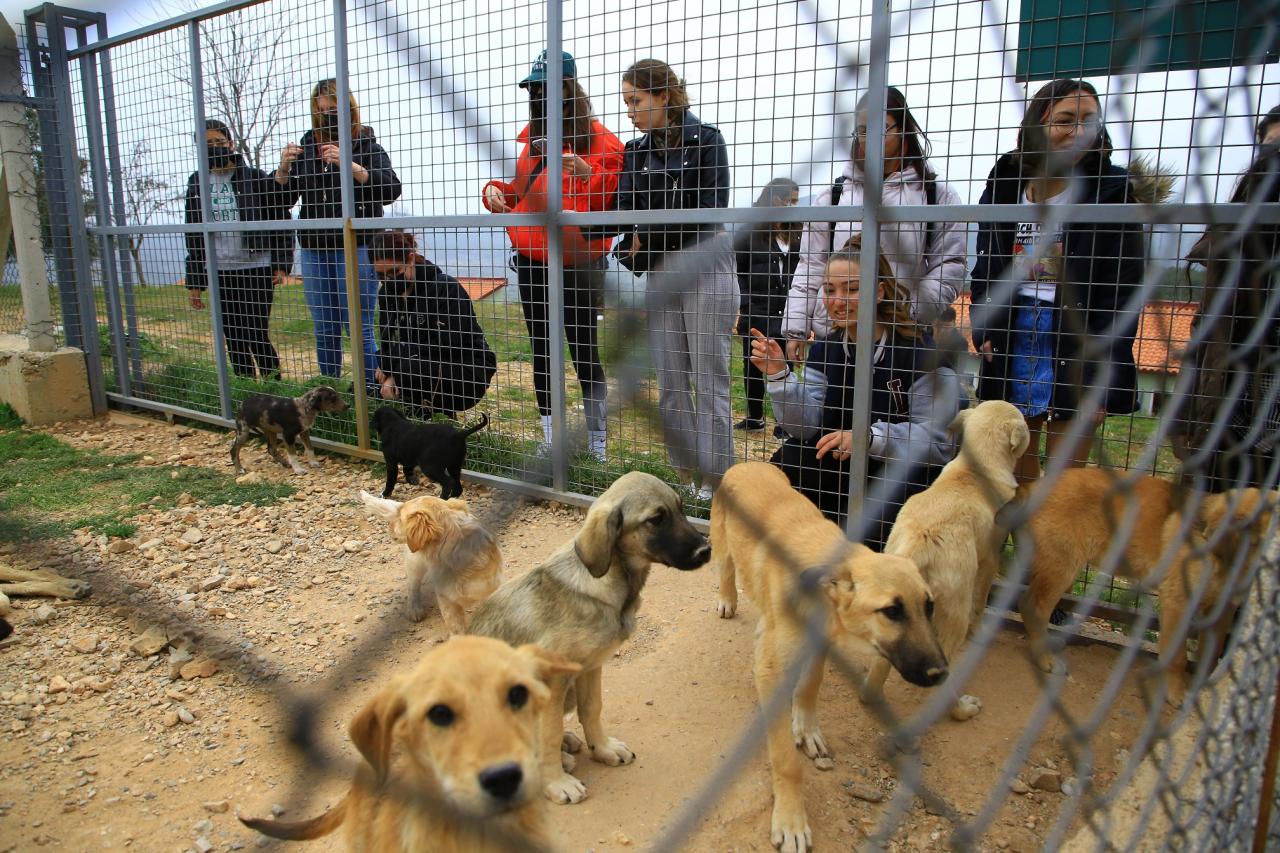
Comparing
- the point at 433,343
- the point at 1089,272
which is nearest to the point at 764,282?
the point at 1089,272

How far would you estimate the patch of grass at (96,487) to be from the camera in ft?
17.9

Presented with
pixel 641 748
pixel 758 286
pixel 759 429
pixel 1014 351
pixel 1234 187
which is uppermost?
pixel 1234 187

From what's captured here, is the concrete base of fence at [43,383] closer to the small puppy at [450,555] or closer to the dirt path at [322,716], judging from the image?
the dirt path at [322,716]

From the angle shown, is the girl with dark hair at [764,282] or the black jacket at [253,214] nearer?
the girl with dark hair at [764,282]

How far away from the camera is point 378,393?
269 inches

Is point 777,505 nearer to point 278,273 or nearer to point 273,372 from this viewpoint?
point 278,273

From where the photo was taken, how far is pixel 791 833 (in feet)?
8.78

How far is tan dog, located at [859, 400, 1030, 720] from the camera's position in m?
3.25

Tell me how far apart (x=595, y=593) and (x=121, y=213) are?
24.9 feet

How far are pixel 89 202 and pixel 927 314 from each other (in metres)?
8.10

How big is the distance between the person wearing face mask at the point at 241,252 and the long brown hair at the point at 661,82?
408 cm

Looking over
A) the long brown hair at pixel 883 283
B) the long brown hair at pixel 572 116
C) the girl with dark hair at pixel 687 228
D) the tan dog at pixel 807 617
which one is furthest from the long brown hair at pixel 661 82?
the tan dog at pixel 807 617

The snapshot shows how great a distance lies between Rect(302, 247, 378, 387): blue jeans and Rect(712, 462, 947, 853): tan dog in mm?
4242

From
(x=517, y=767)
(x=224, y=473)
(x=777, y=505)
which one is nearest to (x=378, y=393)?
(x=224, y=473)
